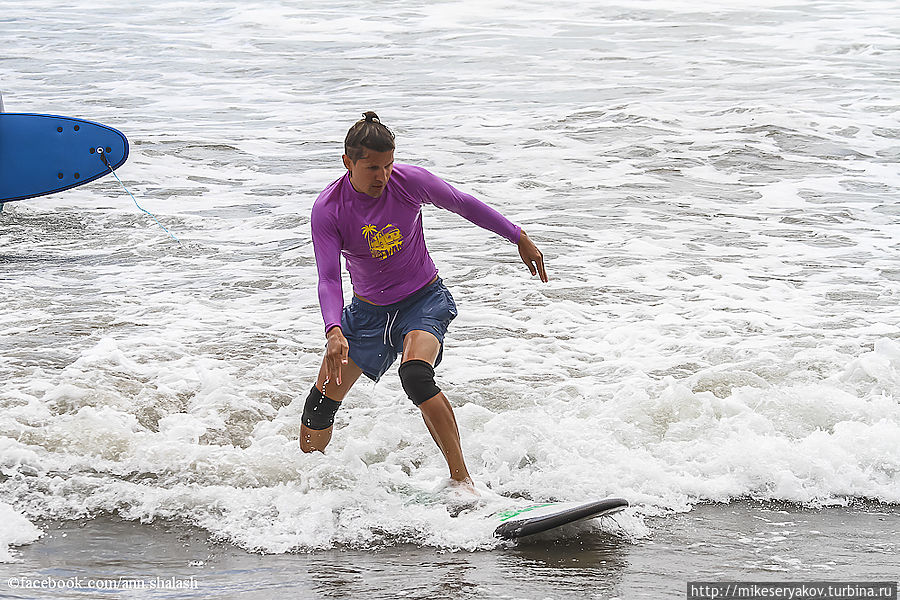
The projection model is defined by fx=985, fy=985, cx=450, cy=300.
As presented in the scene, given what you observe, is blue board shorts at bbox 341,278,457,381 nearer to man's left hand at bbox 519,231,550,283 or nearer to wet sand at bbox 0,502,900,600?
man's left hand at bbox 519,231,550,283

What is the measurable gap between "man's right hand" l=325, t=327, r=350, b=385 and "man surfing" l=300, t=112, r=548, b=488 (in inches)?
3.0

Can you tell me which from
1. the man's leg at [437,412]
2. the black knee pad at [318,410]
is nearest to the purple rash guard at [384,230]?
the man's leg at [437,412]

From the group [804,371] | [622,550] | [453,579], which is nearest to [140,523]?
[453,579]

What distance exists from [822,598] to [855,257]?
535 centimetres

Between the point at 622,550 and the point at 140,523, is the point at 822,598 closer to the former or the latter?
the point at 622,550

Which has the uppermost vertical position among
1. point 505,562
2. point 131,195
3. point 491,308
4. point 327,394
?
point 327,394

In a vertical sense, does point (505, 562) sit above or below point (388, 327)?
below

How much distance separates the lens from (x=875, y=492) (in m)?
3.86

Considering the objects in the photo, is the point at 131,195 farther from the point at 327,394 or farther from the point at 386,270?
the point at 386,270

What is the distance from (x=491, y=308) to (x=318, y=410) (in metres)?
2.83

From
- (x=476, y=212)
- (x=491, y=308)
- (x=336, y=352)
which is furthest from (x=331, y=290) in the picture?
(x=491, y=308)

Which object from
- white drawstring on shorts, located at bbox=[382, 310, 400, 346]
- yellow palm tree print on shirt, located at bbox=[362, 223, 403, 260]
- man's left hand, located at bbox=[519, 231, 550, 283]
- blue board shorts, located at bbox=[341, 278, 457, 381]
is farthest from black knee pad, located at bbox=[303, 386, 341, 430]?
man's left hand, located at bbox=[519, 231, 550, 283]

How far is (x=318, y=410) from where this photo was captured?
4078 mm

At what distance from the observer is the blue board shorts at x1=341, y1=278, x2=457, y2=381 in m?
3.88
